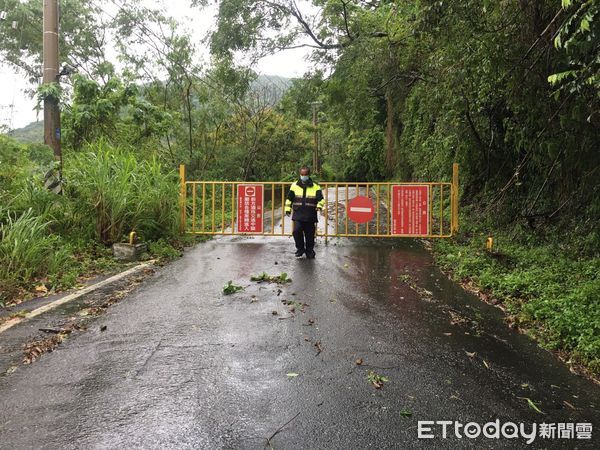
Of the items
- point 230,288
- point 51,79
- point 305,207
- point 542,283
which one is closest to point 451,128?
point 305,207

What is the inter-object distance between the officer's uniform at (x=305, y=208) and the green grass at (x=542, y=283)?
2.53 m

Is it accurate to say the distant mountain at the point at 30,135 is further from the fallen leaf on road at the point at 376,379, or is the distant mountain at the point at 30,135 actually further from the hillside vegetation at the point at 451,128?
the fallen leaf on road at the point at 376,379

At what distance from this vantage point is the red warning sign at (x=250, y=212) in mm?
10609

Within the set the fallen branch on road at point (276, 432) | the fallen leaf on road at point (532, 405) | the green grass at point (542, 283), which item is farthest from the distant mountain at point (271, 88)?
the fallen branch on road at point (276, 432)

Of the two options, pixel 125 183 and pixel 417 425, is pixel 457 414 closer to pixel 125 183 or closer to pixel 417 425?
pixel 417 425

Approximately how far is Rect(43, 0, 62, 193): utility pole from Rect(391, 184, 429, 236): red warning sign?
22.8 feet

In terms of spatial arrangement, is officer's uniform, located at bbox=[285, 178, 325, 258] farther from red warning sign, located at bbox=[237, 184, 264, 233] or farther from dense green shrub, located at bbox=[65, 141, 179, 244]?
dense green shrub, located at bbox=[65, 141, 179, 244]

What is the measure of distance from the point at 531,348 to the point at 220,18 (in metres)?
13.2

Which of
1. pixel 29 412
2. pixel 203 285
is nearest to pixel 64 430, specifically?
pixel 29 412

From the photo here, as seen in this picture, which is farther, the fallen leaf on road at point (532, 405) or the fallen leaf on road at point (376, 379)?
the fallen leaf on road at point (376, 379)

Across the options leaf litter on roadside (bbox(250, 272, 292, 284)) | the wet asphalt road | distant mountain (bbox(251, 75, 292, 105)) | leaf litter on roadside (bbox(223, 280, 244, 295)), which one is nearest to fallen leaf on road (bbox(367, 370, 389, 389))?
the wet asphalt road

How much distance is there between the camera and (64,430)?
9.45 feet

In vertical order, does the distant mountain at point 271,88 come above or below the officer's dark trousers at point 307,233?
above

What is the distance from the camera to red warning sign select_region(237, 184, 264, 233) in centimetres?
1061
